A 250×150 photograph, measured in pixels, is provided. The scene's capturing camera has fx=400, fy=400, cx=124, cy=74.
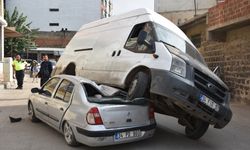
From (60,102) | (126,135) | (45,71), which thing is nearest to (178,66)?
(126,135)

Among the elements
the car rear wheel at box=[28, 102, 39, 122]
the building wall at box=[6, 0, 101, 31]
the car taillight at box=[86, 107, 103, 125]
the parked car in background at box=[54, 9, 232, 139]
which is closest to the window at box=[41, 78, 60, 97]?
the car rear wheel at box=[28, 102, 39, 122]

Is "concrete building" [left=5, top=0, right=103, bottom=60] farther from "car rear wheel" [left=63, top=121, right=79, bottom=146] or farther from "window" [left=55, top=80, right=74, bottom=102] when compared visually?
"car rear wheel" [left=63, top=121, right=79, bottom=146]

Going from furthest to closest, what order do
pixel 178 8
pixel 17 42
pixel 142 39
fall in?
pixel 17 42, pixel 178 8, pixel 142 39

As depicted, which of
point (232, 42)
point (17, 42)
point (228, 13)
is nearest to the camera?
point (228, 13)

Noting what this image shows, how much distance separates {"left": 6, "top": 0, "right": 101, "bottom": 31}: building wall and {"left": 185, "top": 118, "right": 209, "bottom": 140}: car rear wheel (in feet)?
207

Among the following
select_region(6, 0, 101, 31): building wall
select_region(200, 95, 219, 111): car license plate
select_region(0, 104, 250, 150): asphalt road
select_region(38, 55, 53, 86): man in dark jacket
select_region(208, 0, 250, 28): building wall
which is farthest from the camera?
select_region(6, 0, 101, 31): building wall

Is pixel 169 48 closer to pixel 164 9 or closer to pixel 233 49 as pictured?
pixel 233 49

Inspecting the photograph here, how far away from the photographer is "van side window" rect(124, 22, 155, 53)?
8052 millimetres

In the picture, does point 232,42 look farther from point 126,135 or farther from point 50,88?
point 126,135

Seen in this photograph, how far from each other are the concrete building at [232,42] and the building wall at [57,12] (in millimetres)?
54238

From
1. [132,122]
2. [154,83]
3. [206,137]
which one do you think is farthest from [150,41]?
[206,137]

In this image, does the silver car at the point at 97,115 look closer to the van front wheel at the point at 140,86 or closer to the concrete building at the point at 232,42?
the van front wheel at the point at 140,86

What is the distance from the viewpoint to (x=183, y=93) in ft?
23.1

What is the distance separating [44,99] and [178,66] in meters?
3.31
